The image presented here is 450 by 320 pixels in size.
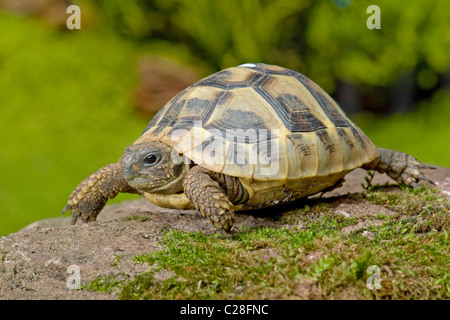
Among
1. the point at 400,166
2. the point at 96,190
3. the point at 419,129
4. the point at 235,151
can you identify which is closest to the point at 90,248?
the point at 96,190

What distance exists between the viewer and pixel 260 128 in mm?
3232

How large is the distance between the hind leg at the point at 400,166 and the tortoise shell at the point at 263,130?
0.36 meters

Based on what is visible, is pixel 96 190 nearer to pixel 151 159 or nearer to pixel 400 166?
pixel 151 159

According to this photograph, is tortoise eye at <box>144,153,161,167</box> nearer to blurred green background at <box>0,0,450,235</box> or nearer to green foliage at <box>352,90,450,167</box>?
blurred green background at <box>0,0,450,235</box>

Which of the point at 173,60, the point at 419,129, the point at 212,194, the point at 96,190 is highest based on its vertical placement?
the point at 173,60

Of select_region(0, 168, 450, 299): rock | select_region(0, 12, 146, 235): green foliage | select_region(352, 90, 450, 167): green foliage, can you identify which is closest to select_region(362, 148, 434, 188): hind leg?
select_region(0, 168, 450, 299): rock

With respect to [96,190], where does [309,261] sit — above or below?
below

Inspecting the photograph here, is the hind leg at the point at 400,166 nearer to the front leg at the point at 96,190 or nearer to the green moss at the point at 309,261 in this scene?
the green moss at the point at 309,261

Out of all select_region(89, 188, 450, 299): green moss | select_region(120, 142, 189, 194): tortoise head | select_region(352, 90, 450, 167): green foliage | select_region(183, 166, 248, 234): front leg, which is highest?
select_region(352, 90, 450, 167): green foliage

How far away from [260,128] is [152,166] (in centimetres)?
74

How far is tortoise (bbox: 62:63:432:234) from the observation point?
3.10 m

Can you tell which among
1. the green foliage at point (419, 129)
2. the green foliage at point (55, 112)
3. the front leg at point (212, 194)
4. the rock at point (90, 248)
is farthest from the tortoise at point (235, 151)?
the green foliage at point (419, 129)

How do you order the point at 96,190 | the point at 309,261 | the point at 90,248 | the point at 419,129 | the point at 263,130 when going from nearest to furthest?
the point at 309,261, the point at 90,248, the point at 263,130, the point at 96,190, the point at 419,129

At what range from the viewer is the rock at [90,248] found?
2.41 metres
